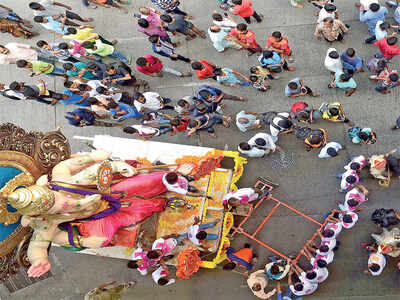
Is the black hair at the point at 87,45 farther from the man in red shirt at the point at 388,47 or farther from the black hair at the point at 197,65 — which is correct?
the man in red shirt at the point at 388,47

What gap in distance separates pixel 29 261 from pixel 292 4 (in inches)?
295

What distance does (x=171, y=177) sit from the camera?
659 centimetres

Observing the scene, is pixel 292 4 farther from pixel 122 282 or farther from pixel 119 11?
pixel 122 282

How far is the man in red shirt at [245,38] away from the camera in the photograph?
24.7ft

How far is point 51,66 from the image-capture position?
8.41m

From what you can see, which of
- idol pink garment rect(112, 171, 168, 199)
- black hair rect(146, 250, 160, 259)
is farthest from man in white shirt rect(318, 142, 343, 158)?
black hair rect(146, 250, 160, 259)

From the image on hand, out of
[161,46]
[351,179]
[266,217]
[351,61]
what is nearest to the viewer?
[351,179]

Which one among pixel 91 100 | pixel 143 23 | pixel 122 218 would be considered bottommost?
pixel 122 218

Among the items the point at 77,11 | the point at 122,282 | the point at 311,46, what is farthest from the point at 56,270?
the point at 311,46

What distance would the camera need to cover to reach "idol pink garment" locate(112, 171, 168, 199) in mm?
6602

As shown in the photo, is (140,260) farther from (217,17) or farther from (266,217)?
(217,17)

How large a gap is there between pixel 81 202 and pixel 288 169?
4289 mm

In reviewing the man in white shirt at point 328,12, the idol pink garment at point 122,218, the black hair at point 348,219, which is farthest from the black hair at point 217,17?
the black hair at point 348,219

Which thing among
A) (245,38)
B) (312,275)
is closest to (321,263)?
(312,275)
